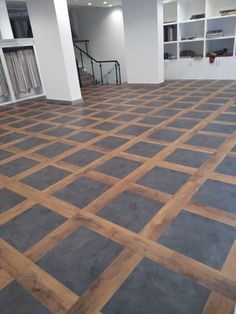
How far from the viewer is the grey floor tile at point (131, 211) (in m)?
2.07

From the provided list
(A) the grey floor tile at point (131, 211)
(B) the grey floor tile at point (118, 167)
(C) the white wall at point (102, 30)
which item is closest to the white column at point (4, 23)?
(C) the white wall at point (102, 30)

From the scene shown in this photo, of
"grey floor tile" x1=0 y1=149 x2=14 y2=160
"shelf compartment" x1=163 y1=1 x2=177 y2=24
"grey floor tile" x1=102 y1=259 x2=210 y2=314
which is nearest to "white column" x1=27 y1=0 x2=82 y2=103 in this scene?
"grey floor tile" x1=0 y1=149 x2=14 y2=160

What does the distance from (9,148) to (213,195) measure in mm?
3042

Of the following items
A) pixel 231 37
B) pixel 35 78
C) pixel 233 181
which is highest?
pixel 231 37

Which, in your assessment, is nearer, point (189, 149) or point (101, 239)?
point (101, 239)

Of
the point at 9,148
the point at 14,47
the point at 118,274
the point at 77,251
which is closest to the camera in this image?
the point at 118,274

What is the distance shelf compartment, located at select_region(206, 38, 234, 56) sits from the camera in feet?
25.7

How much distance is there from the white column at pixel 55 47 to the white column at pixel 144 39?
2.30 meters

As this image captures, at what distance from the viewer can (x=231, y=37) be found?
287 inches

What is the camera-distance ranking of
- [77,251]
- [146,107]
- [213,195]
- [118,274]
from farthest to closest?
1. [146,107]
2. [213,195]
3. [77,251]
4. [118,274]

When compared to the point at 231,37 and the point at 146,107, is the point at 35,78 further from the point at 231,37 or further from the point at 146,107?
the point at 231,37

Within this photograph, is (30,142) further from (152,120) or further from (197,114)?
(197,114)

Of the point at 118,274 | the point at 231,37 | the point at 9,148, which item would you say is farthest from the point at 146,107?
the point at 118,274

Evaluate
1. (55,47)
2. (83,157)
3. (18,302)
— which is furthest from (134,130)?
(55,47)
